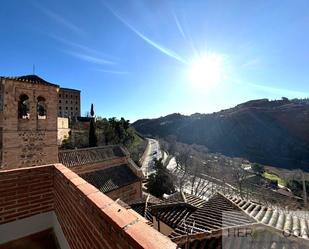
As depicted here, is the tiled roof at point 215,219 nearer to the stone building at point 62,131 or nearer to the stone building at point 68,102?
the stone building at point 62,131

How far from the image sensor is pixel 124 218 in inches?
53.4

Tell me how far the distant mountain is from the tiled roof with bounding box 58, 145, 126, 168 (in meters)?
54.2

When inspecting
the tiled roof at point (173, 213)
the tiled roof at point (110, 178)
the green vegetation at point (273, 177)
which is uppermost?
the tiled roof at point (173, 213)

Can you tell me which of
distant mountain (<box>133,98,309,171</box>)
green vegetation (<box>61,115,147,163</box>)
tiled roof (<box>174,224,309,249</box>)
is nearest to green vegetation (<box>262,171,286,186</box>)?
distant mountain (<box>133,98,309,171</box>)

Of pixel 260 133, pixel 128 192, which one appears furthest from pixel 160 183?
pixel 260 133

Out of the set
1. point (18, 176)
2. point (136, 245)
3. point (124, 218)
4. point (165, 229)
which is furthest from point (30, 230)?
point (165, 229)

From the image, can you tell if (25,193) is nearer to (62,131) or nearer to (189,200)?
(189,200)

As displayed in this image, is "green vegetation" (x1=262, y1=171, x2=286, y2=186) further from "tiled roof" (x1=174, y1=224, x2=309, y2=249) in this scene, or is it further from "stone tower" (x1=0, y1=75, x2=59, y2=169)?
"stone tower" (x1=0, y1=75, x2=59, y2=169)

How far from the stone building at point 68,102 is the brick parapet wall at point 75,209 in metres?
54.8

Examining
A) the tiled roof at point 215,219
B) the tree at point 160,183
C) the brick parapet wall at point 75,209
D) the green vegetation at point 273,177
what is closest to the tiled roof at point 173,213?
the tiled roof at point 215,219

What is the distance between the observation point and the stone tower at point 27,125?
28.7 ft

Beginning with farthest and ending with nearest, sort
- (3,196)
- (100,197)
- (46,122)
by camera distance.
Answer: (46,122) < (3,196) < (100,197)

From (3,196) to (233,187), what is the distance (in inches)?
1255

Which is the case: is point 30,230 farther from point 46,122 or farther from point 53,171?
point 46,122
